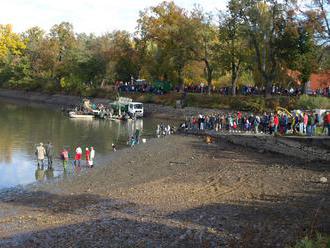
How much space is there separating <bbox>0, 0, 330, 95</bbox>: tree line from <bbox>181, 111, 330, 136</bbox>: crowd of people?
10959 millimetres

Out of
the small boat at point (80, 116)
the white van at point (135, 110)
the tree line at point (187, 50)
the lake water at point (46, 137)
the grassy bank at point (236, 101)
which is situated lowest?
the lake water at point (46, 137)

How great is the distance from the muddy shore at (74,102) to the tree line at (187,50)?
2296 millimetres

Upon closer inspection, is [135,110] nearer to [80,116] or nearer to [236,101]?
[80,116]

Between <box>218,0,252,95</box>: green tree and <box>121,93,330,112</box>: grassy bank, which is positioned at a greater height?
<box>218,0,252,95</box>: green tree

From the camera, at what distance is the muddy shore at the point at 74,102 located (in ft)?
209

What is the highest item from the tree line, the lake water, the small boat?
the tree line

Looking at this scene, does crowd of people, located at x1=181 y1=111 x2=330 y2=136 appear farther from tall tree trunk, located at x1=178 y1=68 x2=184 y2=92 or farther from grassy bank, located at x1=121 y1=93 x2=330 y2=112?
tall tree trunk, located at x1=178 y1=68 x2=184 y2=92

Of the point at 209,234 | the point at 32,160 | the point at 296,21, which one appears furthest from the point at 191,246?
the point at 296,21

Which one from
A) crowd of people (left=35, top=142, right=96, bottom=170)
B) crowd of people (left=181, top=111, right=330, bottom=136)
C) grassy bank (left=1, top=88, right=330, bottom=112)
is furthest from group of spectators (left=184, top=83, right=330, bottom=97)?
crowd of people (left=35, top=142, right=96, bottom=170)

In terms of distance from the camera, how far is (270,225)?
14.9m

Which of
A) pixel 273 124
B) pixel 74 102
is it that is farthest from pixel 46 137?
pixel 74 102

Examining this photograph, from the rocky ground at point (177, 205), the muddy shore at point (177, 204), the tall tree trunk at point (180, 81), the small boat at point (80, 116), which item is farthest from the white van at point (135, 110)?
the rocky ground at point (177, 205)

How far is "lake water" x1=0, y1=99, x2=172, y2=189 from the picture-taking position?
2761 centimetres

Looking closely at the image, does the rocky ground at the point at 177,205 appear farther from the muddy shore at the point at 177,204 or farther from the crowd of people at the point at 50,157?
the crowd of people at the point at 50,157
